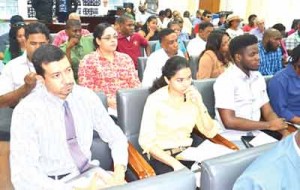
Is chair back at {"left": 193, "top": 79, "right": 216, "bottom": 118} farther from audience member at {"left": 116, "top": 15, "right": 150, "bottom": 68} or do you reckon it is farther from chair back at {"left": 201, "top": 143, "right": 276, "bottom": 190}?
audience member at {"left": 116, "top": 15, "right": 150, "bottom": 68}

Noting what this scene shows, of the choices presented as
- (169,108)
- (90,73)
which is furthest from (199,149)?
(90,73)

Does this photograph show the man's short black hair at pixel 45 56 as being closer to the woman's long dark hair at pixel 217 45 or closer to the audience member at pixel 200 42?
the woman's long dark hair at pixel 217 45

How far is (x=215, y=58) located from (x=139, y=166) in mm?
1684

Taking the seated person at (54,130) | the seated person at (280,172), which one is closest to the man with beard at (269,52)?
the seated person at (54,130)

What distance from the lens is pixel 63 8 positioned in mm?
6062

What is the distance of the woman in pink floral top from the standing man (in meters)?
2.90

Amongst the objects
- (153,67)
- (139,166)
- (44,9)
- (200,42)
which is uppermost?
(44,9)

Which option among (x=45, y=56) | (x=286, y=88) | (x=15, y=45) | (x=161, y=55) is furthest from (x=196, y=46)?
(x=45, y=56)

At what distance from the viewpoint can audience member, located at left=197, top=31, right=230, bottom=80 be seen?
305cm

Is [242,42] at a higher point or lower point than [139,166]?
higher

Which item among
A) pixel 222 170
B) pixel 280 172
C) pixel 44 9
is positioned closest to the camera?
pixel 280 172

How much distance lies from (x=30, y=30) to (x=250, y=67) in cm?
→ 145

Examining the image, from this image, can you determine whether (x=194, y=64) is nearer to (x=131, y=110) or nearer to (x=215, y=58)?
(x=215, y=58)

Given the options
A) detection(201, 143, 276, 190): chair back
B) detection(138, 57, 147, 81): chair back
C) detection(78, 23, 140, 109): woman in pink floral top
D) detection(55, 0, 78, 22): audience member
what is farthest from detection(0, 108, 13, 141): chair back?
detection(55, 0, 78, 22): audience member
